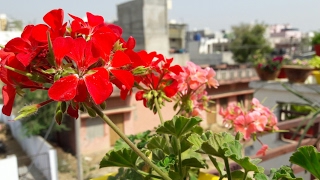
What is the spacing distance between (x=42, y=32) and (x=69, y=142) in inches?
312

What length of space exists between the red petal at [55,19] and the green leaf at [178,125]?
200 millimetres

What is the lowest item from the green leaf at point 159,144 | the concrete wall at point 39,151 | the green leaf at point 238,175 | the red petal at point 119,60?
the concrete wall at point 39,151

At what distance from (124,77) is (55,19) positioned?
13cm

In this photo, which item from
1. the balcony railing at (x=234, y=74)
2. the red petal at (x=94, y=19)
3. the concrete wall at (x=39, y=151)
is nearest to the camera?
the red petal at (x=94, y=19)

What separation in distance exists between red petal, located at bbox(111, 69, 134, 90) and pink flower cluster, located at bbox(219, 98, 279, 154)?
46cm

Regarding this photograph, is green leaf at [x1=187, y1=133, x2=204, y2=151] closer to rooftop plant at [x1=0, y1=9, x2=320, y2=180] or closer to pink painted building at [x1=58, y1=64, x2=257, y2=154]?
rooftop plant at [x1=0, y1=9, x2=320, y2=180]

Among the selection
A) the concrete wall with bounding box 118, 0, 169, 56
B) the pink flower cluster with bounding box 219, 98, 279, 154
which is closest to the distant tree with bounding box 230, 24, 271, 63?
the concrete wall with bounding box 118, 0, 169, 56

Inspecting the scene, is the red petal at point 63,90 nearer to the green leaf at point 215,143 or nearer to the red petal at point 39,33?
the red petal at point 39,33

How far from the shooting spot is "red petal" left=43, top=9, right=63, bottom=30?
0.41 meters

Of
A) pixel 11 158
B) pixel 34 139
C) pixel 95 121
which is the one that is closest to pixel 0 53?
pixel 11 158

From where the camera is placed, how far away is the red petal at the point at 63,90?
34cm

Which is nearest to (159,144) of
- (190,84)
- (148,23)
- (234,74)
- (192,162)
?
(192,162)

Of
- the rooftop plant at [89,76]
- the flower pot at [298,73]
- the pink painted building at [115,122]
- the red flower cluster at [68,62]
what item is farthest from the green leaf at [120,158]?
the pink painted building at [115,122]

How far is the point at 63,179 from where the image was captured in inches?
250
